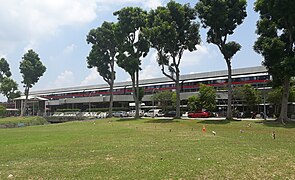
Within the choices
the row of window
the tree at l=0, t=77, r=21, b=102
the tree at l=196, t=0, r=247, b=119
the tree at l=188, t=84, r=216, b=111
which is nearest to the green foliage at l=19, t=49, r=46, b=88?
the tree at l=0, t=77, r=21, b=102

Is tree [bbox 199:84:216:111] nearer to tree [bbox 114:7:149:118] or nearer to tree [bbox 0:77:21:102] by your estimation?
tree [bbox 114:7:149:118]

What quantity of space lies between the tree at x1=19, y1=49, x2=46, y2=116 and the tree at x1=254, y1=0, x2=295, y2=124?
57.2m

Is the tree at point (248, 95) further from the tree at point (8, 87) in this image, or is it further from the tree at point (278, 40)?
the tree at point (8, 87)

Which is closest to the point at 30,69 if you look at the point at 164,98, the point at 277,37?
the point at 164,98

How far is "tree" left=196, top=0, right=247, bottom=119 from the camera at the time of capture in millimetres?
34688

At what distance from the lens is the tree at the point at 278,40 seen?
27531 millimetres

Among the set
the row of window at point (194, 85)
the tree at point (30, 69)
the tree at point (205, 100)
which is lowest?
the tree at point (205, 100)

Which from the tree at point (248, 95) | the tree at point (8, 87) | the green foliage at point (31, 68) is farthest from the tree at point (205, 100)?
the tree at point (8, 87)

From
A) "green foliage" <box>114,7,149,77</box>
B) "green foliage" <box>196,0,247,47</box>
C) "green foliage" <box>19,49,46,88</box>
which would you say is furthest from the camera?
"green foliage" <box>19,49,46,88</box>

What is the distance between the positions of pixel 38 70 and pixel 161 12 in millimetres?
46517

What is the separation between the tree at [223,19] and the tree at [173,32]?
3264 mm

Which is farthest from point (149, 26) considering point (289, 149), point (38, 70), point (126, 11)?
point (38, 70)

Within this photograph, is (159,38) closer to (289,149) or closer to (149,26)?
(149,26)

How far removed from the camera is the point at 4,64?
80.5m
